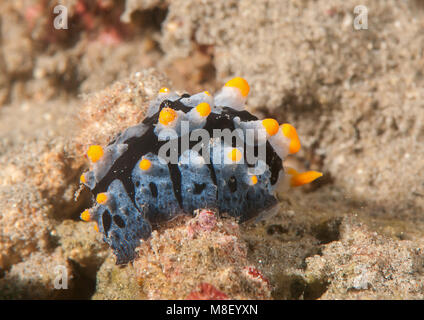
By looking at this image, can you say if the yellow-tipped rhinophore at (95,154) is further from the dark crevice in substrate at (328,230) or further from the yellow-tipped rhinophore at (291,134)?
the dark crevice in substrate at (328,230)

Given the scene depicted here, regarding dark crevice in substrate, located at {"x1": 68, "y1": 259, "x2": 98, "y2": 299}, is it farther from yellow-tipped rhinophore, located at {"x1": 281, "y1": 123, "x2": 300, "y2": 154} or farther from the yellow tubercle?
yellow-tipped rhinophore, located at {"x1": 281, "y1": 123, "x2": 300, "y2": 154}

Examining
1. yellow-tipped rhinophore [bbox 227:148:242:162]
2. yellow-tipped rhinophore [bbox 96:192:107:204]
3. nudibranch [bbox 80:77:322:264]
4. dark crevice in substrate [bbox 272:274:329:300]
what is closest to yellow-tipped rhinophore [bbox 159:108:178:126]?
nudibranch [bbox 80:77:322:264]

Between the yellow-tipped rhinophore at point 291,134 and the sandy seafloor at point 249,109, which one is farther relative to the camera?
the yellow-tipped rhinophore at point 291,134

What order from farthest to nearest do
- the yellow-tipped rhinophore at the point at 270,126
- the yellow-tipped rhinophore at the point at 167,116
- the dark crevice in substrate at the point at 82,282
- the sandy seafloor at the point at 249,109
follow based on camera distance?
the dark crevice in substrate at the point at 82,282 → the yellow-tipped rhinophore at the point at 270,126 → the yellow-tipped rhinophore at the point at 167,116 → the sandy seafloor at the point at 249,109

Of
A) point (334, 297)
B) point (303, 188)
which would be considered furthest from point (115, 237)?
point (303, 188)

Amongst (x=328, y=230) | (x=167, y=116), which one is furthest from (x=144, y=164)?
(x=328, y=230)

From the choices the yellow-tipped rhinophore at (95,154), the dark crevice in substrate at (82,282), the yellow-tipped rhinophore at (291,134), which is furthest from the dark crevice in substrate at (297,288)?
the dark crevice in substrate at (82,282)

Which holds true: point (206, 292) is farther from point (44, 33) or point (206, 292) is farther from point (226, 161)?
point (44, 33)
